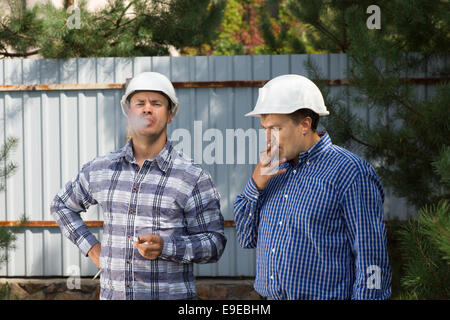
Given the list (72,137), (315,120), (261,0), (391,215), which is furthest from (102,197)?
(261,0)

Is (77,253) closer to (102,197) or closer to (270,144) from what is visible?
(102,197)

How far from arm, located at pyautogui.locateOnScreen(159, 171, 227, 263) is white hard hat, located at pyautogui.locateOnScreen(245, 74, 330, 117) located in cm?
47

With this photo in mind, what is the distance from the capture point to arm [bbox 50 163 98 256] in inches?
94.7

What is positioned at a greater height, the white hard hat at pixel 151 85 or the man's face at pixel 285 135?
the white hard hat at pixel 151 85

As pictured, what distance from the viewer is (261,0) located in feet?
46.0

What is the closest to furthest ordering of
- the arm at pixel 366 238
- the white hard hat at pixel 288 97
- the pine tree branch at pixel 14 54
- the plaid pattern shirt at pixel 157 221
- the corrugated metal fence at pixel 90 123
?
1. the arm at pixel 366 238
2. the white hard hat at pixel 288 97
3. the plaid pattern shirt at pixel 157 221
4. the corrugated metal fence at pixel 90 123
5. the pine tree branch at pixel 14 54

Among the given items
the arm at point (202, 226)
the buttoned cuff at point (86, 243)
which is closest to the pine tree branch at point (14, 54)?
the buttoned cuff at point (86, 243)

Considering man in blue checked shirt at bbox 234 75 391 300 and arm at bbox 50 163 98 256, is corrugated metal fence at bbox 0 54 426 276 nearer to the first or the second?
arm at bbox 50 163 98 256

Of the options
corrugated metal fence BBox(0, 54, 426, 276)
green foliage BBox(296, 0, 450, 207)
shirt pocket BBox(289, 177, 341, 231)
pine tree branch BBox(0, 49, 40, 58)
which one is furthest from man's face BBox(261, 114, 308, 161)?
pine tree branch BBox(0, 49, 40, 58)

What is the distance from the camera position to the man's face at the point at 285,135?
192cm

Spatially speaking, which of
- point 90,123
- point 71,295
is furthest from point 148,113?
point 71,295

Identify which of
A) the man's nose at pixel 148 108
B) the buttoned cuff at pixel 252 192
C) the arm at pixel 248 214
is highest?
the man's nose at pixel 148 108

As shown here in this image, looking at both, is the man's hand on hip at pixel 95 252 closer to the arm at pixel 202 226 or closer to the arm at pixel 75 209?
the arm at pixel 75 209

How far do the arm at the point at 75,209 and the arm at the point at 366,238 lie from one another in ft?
4.07
